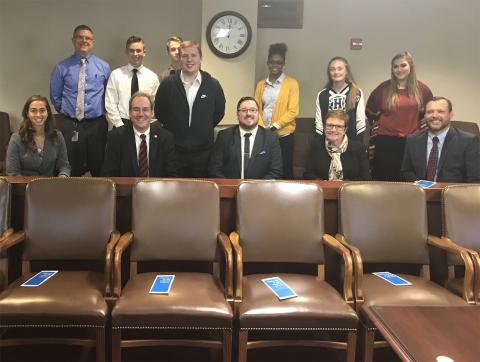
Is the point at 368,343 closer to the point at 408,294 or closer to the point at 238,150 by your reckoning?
the point at 408,294

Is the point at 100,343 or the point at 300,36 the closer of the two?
the point at 100,343

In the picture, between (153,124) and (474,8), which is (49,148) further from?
(474,8)

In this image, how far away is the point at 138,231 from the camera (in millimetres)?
2113

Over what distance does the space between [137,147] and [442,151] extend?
2046mm

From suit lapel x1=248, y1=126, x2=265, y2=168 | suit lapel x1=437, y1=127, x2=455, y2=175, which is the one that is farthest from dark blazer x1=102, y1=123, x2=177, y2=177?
suit lapel x1=437, y1=127, x2=455, y2=175

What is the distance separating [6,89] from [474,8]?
5477 millimetres

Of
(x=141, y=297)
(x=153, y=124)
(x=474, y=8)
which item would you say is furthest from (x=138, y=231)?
(x=474, y=8)

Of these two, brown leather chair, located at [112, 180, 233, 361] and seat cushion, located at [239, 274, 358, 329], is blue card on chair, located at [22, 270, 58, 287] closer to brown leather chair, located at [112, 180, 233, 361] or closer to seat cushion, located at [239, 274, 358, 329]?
brown leather chair, located at [112, 180, 233, 361]

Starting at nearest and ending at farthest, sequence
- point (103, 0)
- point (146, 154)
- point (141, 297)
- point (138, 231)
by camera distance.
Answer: point (141, 297) < point (138, 231) < point (146, 154) < point (103, 0)

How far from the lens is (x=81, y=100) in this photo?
3596 millimetres

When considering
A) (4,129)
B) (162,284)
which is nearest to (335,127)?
(162,284)

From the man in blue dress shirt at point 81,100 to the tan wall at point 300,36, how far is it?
1316 millimetres

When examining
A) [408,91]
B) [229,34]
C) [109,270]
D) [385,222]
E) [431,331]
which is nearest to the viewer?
[431,331]

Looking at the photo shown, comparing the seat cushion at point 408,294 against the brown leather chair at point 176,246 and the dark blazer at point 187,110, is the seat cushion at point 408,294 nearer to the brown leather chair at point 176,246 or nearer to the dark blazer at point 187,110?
the brown leather chair at point 176,246
